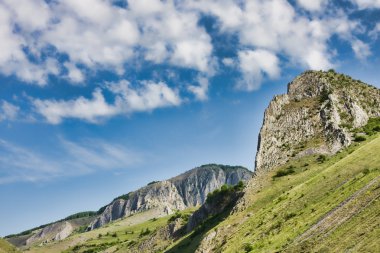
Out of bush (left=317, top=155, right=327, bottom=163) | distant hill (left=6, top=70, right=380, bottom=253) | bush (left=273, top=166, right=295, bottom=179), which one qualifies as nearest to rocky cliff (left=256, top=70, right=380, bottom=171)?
distant hill (left=6, top=70, right=380, bottom=253)

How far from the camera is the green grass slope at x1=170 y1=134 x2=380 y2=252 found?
38.3 meters

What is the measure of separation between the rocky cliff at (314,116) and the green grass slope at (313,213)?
10.4 m

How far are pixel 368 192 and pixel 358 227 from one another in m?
8.23

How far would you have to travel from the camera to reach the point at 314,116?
113 meters

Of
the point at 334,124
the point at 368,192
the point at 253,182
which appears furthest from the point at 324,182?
the point at 334,124

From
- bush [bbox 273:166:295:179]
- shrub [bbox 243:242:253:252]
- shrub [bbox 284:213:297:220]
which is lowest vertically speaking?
shrub [bbox 243:242:253:252]

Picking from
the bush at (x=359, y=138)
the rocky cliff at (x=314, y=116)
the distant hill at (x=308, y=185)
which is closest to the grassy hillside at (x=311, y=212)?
the distant hill at (x=308, y=185)

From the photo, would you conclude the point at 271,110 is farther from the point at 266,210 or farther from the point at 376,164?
the point at 376,164

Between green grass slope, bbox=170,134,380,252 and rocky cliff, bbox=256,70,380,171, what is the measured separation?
34.1 ft

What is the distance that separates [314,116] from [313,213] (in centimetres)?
6715

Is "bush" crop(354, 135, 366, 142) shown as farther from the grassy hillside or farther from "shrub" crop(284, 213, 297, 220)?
"shrub" crop(284, 213, 297, 220)

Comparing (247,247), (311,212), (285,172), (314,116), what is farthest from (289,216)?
(314,116)

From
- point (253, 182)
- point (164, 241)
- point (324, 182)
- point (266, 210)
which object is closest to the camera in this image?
point (324, 182)

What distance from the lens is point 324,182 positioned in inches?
2451
